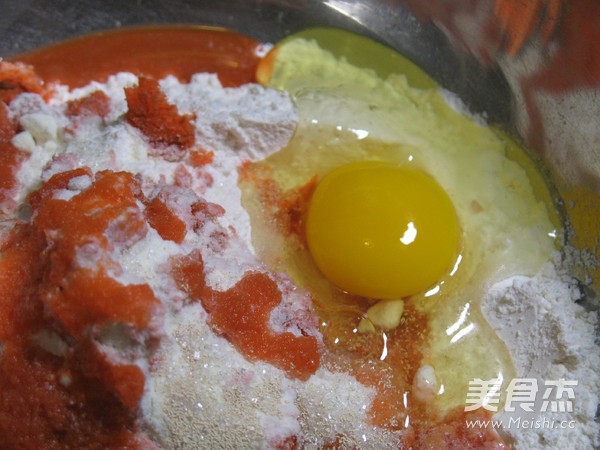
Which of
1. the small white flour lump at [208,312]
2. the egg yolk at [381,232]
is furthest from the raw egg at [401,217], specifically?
the small white flour lump at [208,312]

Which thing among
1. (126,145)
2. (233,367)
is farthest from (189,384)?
(126,145)

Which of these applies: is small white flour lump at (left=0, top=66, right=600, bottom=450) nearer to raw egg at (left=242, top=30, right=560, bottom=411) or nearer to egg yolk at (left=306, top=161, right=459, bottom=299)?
raw egg at (left=242, top=30, right=560, bottom=411)

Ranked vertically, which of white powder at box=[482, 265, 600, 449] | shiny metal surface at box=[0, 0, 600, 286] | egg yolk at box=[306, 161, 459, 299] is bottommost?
Answer: white powder at box=[482, 265, 600, 449]

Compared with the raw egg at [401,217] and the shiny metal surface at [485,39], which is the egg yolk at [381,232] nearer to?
the raw egg at [401,217]

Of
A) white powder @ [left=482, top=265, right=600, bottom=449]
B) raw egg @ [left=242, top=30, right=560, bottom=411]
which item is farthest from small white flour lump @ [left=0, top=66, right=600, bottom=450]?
raw egg @ [left=242, top=30, right=560, bottom=411]

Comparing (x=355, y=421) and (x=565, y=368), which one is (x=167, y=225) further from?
(x=565, y=368)

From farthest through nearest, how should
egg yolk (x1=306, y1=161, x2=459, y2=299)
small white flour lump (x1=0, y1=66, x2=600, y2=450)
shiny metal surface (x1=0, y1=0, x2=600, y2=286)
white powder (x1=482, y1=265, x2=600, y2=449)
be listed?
1. shiny metal surface (x1=0, y1=0, x2=600, y2=286)
2. egg yolk (x1=306, y1=161, x2=459, y2=299)
3. white powder (x1=482, y1=265, x2=600, y2=449)
4. small white flour lump (x1=0, y1=66, x2=600, y2=450)
